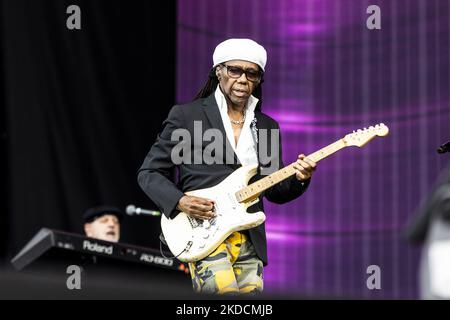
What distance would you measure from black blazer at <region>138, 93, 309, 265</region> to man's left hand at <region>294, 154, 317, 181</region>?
0.06 metres

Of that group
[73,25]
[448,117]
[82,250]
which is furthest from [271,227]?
[82,250]

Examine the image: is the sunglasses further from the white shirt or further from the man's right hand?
the man's right hand

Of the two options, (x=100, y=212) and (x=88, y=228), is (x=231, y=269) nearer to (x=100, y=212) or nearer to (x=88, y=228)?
(x=100, y=212)

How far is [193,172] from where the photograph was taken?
13.3ft

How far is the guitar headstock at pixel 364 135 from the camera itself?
4.21 m

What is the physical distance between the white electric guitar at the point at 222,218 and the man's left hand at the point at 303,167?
32 mm

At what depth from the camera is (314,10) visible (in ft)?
28.9

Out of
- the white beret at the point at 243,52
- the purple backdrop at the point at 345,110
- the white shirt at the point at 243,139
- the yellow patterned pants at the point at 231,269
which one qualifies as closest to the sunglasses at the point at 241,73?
the white beret at the point at 243,52

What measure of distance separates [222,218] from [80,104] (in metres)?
4.24

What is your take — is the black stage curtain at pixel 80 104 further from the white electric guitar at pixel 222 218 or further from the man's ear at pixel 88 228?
the white electric guitar at pixel 222 218

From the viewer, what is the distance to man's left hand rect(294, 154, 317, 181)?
3.98 m

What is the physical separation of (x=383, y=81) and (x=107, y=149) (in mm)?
2488

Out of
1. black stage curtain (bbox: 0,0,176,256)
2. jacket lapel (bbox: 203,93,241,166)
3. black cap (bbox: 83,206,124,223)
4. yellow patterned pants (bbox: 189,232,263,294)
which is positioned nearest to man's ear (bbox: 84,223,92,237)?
black cap (bbox: 83,206,124,223)

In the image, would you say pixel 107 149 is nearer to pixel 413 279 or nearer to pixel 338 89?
pixel 338 89
